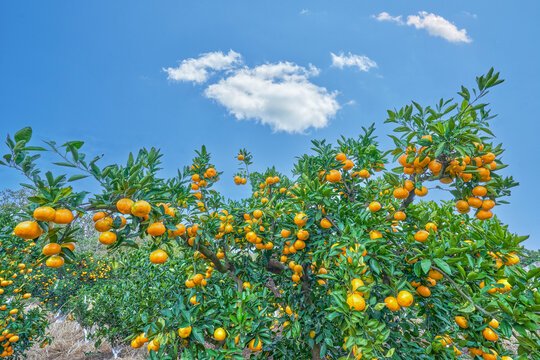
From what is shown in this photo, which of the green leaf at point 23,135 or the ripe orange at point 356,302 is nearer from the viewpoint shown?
the green leaf at point 23,135

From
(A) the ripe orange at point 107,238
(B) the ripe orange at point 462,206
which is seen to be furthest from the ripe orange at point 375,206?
(A) the ripe orange at point 107,238


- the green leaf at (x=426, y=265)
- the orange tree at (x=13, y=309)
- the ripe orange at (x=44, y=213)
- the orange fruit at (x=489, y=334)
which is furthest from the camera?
the orange tree at (x=13, y=309)

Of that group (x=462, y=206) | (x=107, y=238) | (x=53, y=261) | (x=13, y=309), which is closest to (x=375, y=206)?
(x=462, y=206)

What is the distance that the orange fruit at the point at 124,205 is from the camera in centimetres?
158

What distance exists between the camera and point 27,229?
1438 millimetres

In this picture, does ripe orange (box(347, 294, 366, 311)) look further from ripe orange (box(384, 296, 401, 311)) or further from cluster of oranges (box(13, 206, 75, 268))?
cluster of oranges (box(13, 206, 75, 268))

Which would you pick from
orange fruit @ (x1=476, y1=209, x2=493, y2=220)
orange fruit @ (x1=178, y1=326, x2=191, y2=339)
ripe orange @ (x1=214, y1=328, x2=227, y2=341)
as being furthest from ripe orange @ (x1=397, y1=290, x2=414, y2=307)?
orange fruit @ (x1=178, y1=326, x2=191, y2=339)

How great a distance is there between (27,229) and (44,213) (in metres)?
0.19

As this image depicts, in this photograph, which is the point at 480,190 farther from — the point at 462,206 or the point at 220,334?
the point at 220,334

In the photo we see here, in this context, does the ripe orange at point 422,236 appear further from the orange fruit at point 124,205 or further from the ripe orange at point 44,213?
the ripe orange at point 44,213

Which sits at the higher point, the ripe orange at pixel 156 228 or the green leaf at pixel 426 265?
the green leaf at pixel 426 265

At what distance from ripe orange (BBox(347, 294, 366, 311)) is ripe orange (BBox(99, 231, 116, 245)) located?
1627 millimetres

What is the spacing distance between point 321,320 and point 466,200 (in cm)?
189

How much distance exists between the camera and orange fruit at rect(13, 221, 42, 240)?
1.43 meters
